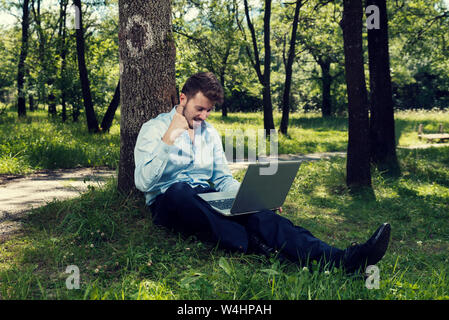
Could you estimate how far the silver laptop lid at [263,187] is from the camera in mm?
3117

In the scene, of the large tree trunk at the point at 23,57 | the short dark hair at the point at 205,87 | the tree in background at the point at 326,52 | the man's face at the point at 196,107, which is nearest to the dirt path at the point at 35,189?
the man's face at the point at 196,107

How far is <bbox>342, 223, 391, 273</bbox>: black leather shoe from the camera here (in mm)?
2754

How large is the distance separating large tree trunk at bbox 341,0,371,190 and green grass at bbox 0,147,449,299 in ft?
2.39

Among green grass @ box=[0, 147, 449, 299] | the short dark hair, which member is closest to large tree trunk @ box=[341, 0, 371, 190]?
green grass @ box=[0, 147, 449, 299]

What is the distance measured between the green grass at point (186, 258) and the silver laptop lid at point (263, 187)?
45 cm

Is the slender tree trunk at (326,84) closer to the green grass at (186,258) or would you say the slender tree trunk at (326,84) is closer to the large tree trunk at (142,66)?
the green grass at (186,258)

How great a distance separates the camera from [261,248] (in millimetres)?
3336

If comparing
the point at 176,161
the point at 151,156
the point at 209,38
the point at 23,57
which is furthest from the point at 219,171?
the point at 23,57

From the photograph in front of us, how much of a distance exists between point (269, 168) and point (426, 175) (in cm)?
665

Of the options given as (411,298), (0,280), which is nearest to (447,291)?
(411,298)

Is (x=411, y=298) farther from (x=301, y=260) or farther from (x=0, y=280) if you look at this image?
(x=0, y=280)

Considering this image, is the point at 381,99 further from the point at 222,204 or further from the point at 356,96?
the point at 222,204

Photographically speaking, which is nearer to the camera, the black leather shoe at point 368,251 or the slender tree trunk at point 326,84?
the black leather shoe at point 368,251

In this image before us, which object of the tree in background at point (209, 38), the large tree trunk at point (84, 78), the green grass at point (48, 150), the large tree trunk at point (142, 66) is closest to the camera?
the large tree trunk at point (142, 66)
